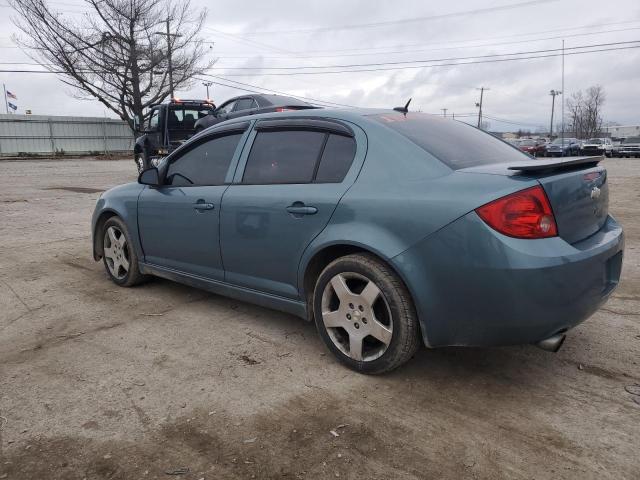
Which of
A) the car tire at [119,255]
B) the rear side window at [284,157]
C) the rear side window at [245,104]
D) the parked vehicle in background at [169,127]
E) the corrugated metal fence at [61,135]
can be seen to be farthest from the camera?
the corrugated metal fence at [61,135]

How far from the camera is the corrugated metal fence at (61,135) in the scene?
33781mm

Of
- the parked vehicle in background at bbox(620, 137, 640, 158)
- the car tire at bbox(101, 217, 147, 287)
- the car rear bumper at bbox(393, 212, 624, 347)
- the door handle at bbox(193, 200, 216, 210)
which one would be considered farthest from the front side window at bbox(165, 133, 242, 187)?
the parked vehicle in background at bbox(620, 137, 640, 158)

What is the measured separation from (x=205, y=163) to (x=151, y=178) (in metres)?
0.62

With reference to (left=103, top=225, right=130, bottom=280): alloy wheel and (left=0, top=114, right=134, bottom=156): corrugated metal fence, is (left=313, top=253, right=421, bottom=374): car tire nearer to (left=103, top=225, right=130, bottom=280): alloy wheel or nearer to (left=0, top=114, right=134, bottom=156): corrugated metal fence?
(left=103, top=225, right=130, bottom=280): alloy wheel

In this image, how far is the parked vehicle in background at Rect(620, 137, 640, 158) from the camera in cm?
3606

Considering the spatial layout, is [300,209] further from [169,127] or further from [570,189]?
[169,127]

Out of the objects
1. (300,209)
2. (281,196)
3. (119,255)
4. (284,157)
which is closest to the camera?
(300,209)

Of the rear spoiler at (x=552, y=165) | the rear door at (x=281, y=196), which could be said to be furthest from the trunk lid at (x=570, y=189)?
the rear door at (x=281, y=196)

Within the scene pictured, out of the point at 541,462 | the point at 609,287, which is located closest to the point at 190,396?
the point at 541,462

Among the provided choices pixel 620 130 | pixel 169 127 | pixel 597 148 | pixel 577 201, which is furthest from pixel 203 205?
pixel 620 130

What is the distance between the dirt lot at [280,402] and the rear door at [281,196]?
54 cm

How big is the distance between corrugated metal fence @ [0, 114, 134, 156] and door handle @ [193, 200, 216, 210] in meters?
35.9

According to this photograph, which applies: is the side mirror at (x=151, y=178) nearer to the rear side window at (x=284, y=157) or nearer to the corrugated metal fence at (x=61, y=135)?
the rear side window at (x=284, y=157)

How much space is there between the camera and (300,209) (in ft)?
10.6
